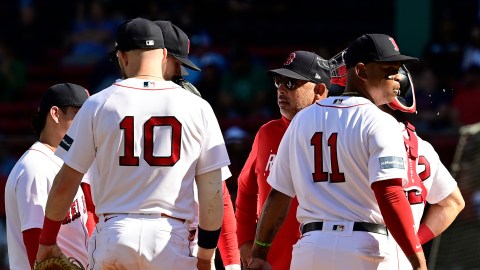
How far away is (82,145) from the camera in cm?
516

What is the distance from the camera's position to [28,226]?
223 inches

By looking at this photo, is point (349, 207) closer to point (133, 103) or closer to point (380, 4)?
point (133, 103)

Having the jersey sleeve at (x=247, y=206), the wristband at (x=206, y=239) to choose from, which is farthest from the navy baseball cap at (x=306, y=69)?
the wristband at (x=206, y=239)

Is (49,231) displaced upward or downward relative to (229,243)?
upward

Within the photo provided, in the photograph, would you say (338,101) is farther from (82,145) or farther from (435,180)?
(82,145)

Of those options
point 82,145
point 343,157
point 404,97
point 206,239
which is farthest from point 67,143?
point 404,97

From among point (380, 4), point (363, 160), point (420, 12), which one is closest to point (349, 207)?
point (363, 160)

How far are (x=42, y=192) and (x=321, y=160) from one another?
1503 millimetres

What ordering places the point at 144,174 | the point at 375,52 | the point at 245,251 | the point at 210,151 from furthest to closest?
the point at 245,251 → the point at 375,52 → the point at 210,151 → the point at 144,174

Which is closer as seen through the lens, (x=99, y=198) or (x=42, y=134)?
(x=99, y=198)

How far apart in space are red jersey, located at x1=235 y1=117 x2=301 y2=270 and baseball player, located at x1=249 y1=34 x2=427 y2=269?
82 cm

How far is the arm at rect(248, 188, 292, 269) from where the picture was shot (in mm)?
5492

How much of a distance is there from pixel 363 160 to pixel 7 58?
1098 cm

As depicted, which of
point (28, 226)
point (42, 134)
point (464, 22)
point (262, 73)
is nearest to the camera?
point (28, 226)
